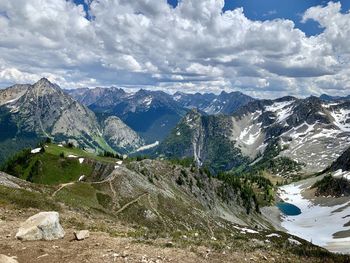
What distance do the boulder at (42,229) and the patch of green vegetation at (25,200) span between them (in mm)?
20304

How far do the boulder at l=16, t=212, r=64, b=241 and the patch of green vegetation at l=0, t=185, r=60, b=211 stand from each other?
20.3 metres

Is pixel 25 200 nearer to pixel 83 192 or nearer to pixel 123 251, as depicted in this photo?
pixel 123 251

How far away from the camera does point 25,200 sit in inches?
2071

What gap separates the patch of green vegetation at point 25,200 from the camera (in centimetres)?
5050

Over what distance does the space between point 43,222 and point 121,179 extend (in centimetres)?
8339

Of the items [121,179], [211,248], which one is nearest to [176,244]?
[211,248]

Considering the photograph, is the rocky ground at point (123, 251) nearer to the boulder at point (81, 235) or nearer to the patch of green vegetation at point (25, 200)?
the boulder at point (81, 235)

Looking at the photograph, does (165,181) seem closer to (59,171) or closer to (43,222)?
(59,171)

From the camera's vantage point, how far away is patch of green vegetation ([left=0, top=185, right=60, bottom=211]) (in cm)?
5050

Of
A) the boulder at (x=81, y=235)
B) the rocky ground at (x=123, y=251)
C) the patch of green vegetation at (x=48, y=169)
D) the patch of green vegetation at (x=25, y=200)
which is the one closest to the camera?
the rocky ground at (x=123, y=251)

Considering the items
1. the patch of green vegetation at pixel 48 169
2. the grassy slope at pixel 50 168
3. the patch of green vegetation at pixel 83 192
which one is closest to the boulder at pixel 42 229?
the patch of green vegetation at pixel 83 192

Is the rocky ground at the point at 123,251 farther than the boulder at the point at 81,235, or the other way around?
the boulder at the point at 81,235

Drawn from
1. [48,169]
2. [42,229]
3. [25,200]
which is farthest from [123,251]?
[48,169]

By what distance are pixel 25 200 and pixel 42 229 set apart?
24637 millimetres
